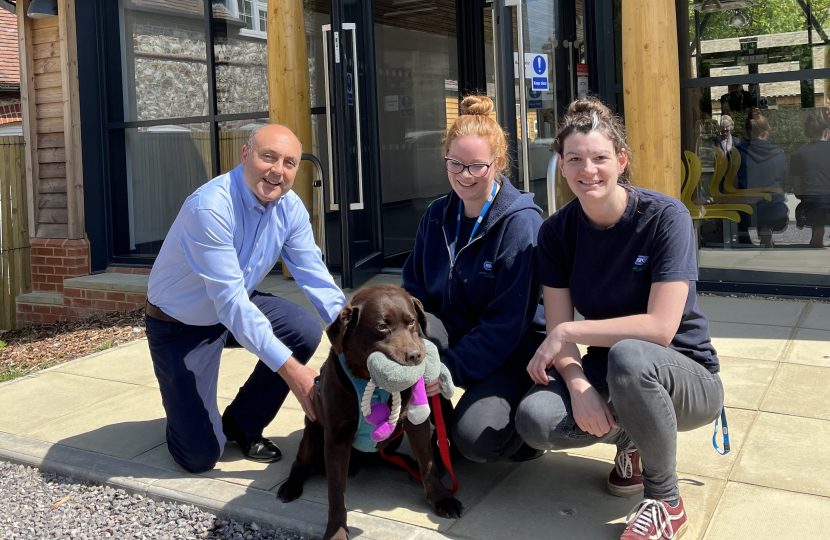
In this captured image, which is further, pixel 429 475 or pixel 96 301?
pixel 96 301

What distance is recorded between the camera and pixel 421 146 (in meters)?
10.0

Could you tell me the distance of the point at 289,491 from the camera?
307 cm

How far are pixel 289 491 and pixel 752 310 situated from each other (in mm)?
3947

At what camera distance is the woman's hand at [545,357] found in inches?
109

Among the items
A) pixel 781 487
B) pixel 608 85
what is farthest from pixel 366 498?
pixel 608 85

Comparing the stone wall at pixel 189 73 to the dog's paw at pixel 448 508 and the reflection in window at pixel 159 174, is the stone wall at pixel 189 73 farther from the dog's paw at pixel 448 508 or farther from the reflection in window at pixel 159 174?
the dog's paw at pixel 448 508

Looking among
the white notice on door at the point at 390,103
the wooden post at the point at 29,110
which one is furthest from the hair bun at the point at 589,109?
the wooden post at the point at 29,110

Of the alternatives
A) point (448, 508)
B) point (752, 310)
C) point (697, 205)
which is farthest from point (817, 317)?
point (448, 508)

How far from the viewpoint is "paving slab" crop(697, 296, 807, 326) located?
215 inches

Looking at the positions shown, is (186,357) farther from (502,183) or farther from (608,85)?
(608,85)

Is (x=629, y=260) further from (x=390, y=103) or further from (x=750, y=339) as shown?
(x=390, y=103)

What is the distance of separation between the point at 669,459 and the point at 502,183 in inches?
49.2

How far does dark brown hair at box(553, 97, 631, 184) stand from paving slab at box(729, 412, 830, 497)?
132cm

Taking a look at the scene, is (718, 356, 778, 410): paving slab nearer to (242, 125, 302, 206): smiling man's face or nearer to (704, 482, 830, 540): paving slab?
(704, 482, 830, 540): paving slab
